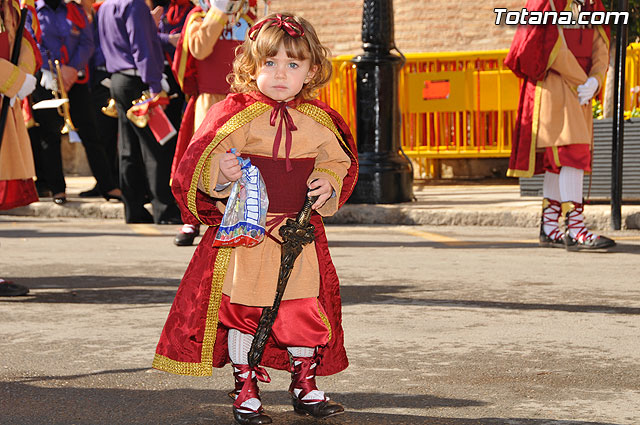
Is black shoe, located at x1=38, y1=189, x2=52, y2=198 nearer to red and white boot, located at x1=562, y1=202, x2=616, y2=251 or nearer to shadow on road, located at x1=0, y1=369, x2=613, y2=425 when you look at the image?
red and white boot, located at x1=562, y1=202, x2=616, y2=251

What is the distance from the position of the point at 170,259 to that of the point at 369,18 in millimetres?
4159

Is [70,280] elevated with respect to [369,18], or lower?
lower

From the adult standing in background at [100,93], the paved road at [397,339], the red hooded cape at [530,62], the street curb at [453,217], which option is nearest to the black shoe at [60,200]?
the adult standing in background at [100,93]

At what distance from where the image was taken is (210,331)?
3.72 metres

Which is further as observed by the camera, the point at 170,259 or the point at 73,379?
the point at 170,259

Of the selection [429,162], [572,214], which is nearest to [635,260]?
[572,214]

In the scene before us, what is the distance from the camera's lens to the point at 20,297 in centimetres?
624

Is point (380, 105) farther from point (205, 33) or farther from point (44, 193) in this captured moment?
point (44, 193)

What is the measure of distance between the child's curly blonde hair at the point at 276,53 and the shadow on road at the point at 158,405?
1.02 metres

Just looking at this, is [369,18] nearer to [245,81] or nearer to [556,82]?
[556,82]

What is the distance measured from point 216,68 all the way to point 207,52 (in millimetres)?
197

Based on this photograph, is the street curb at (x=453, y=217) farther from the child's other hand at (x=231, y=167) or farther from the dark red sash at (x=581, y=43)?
the child's other hand at (x=231, y=167)

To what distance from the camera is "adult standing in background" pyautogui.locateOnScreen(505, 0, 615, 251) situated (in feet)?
25.8

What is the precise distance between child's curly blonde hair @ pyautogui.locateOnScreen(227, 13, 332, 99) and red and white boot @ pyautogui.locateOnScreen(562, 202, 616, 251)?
4.45 meters
